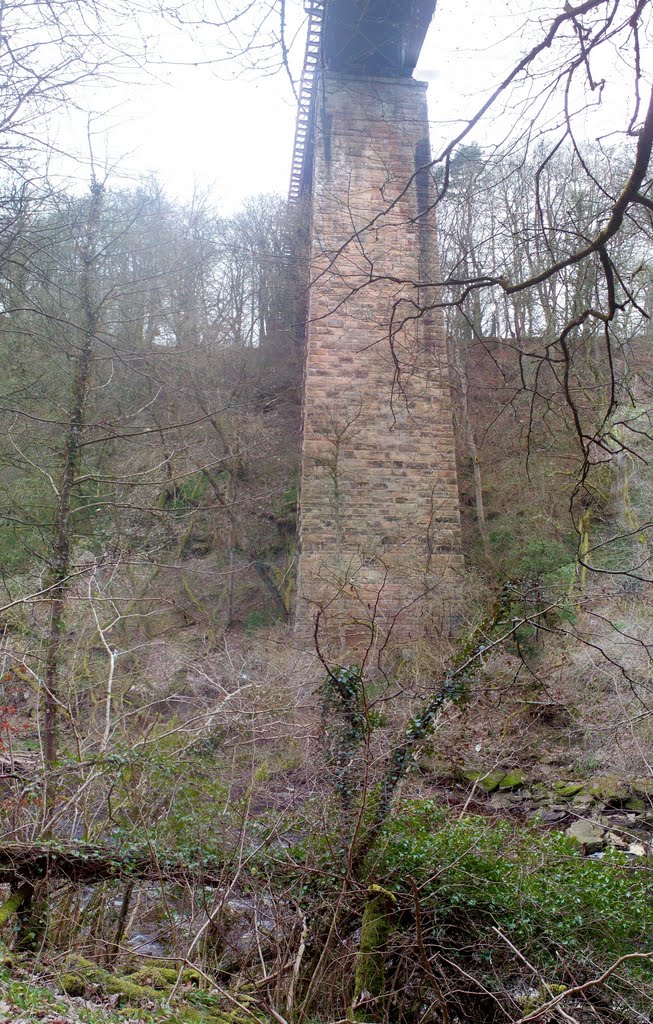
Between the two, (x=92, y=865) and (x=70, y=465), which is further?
(x=70, y=465)

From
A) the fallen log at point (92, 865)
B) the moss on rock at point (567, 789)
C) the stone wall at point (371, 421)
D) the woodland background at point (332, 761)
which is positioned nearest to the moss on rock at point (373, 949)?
the woodland background at point (332, 761)

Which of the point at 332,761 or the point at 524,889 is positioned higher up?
the point at 332,761

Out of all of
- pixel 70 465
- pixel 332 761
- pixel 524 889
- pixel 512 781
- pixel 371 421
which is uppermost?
pixel 371 421

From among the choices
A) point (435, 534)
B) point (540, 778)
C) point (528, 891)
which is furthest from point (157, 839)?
point (435, 534)

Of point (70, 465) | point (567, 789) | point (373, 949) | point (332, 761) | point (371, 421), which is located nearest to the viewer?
point (373, 949)

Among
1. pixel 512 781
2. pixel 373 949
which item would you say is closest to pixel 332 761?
pixel 373 949

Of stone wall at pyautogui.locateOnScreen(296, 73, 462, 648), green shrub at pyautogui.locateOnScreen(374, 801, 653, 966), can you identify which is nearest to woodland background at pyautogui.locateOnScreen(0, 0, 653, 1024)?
green shrub at pyautogui.locateOnScreen(374, 801, 653, 966)

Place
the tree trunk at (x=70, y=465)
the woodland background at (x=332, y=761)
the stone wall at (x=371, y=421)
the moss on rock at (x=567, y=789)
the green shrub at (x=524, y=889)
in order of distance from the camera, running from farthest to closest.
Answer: the stone wall at (x=371, y=421)
the moss on rock at (x=567, y=789)
the tree trunk at (x=70, y=465)
the green shrub at (x=524, y=889)
the woodland background at (x=332, y=761)

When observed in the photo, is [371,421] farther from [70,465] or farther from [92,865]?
[92,865]

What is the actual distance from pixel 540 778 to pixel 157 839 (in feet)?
14.7

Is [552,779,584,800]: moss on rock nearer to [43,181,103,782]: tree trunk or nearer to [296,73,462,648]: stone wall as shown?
[296,73,462,648]: stone wall

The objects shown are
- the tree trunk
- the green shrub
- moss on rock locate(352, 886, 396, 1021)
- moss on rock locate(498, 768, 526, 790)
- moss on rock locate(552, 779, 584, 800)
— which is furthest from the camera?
moss on rock locate(498, 768, 526, 790)

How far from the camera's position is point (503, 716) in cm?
671

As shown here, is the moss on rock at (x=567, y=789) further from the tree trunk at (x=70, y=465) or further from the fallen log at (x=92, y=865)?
the tree trunk at (x=70, y=465)
